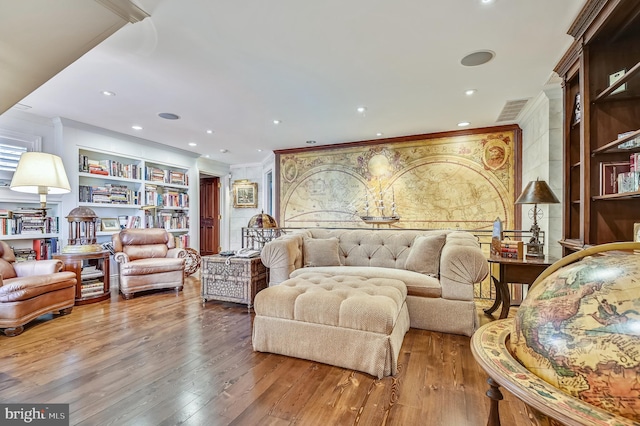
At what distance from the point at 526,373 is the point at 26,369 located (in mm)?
2894

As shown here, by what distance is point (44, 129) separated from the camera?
392cm

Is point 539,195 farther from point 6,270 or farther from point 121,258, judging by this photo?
point 6,270

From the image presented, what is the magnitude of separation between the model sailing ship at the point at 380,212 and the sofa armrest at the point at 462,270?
2.26 metres

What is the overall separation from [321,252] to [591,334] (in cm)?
298

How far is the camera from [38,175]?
317 cm

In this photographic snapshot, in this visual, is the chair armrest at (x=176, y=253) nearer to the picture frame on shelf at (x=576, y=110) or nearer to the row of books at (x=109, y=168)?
the row of books at (x=109, y=168)

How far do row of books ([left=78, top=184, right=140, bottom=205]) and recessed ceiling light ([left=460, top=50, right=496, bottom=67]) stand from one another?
512 cm

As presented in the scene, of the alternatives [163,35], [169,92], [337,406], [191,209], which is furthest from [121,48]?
[191,209]

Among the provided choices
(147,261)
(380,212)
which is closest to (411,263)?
(380,212)

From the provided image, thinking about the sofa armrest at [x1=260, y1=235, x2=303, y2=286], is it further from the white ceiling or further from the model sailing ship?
the model sailing ship

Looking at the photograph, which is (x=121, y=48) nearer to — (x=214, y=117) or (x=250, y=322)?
(x=214, y=117)

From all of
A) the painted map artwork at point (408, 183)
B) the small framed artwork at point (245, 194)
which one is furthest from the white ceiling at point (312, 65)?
the small framed artwork at point (245, 194)

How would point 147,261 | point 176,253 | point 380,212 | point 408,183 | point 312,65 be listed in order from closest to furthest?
point 312,65 → point 147,261 → point 176,253 → point 408,183 → point 380,212

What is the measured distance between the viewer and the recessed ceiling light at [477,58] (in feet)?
7.89
